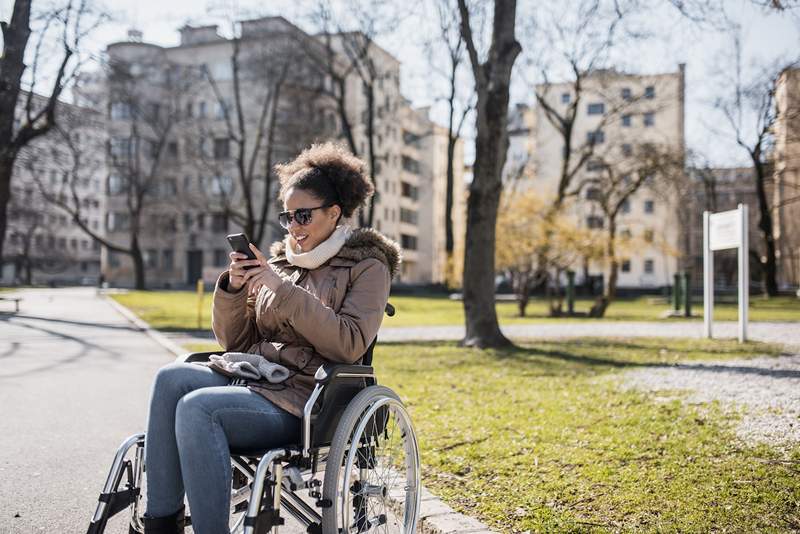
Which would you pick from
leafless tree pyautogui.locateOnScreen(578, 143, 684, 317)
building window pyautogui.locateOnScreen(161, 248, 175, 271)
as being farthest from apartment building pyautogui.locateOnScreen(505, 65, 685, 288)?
building window pyautogui.locateOnScreen(161, 248, 175, 271)

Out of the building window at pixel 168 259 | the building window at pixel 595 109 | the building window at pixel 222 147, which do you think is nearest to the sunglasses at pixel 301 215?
the building window at pixel 222 147

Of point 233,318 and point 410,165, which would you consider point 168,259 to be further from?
point 233,318

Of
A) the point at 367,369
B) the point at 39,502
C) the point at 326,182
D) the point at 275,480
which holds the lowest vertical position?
the point at 39,502

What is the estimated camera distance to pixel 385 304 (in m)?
3.61

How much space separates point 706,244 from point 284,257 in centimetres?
1415

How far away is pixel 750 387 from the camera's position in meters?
8.24

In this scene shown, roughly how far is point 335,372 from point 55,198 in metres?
48.6

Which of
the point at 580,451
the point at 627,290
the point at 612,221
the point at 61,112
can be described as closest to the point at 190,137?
the point at 61,112

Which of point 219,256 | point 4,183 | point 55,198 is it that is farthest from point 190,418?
point 219,256

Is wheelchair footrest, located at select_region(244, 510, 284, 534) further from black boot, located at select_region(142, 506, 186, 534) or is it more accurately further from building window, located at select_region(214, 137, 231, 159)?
building window, located at select_region(214, 137, 231, 159)

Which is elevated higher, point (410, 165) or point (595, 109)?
point (595, 109)

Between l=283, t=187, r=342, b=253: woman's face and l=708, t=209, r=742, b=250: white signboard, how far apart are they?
12.8 metres

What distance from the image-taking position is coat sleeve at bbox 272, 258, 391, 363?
3252 millimetres

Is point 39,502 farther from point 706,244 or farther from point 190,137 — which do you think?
point 190,137
